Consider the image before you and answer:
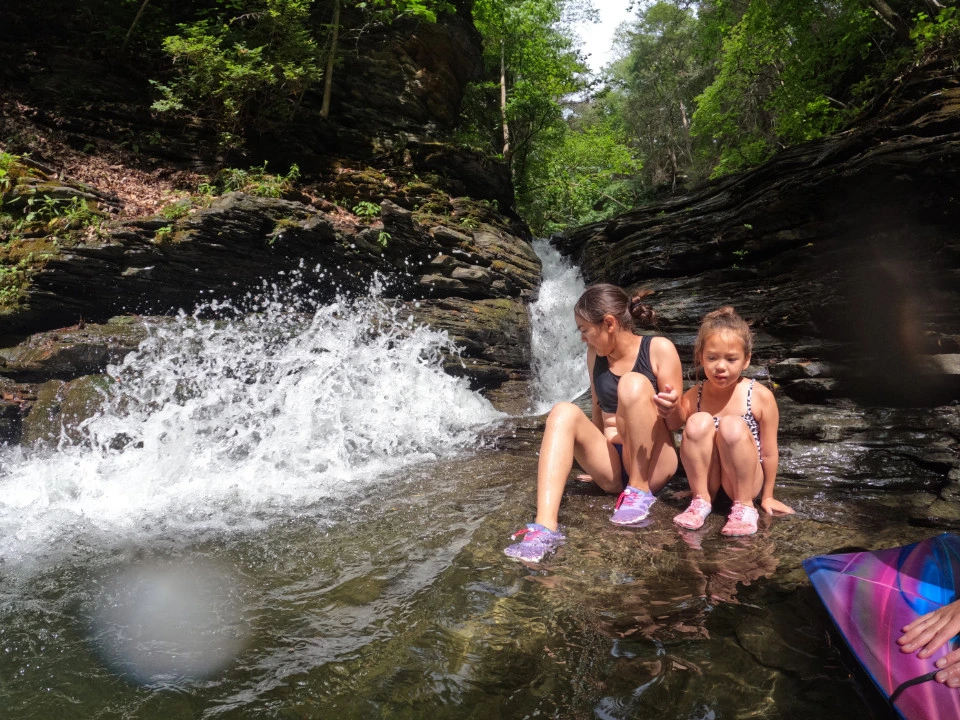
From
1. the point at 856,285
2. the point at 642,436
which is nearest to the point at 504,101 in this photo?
the point at 856,285

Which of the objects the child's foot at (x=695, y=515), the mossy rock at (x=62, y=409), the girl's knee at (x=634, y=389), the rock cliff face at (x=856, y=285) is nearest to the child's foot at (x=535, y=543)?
the child's foot at (x=695, y=515)

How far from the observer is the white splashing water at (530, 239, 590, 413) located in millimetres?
8328

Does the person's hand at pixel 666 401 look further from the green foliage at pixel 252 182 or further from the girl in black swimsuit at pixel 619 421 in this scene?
the green foliage at pixel 252 182

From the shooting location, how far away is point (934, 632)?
150 centimetres

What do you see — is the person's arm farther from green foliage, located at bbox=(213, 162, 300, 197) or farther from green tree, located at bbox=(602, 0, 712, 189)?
green tree, located at bbox=(602, 0, 712, 189)

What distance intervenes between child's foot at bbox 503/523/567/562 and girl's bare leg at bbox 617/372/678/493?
2.03 ft

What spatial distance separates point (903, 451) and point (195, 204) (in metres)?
7.87

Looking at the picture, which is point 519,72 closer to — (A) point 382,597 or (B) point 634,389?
(B) point 634,389

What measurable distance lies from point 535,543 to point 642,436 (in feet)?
2.81

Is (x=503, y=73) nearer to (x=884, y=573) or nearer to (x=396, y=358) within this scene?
→ (x=396, y=358)

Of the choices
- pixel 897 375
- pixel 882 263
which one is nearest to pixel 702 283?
pixel 882 263

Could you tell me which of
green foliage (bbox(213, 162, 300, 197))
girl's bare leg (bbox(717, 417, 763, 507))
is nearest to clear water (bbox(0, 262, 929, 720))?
girl's bare leg (bbox(717, 417, 763, 507))

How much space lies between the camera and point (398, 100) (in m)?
11.3

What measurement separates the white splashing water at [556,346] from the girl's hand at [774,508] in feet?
15.1
